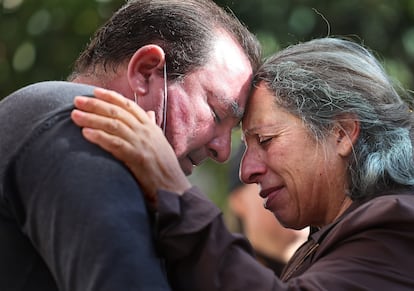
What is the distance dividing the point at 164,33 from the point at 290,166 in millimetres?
649

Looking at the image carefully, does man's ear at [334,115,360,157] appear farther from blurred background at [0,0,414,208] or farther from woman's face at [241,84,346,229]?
blurred background at [0,0,414,208]

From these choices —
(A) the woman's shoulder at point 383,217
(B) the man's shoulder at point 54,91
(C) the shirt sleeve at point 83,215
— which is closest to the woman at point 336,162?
(A) the woman's shoulder at point 383,217

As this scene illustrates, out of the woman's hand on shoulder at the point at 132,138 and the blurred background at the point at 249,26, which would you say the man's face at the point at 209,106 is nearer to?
the woman's hand on shoulder at the point at 132,138

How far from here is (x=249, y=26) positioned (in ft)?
19.3

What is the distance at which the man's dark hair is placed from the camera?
9.78 ft

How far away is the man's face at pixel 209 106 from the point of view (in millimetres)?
3002

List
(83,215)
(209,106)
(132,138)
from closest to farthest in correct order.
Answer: (83,215)
(132,138)
(209,106)

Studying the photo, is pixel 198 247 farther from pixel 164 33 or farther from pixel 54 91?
pixel 164 33

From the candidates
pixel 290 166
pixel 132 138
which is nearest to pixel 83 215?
pixel 132 138

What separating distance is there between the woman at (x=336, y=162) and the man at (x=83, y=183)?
0.46 meters

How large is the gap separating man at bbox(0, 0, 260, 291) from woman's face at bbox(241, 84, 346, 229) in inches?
17.3

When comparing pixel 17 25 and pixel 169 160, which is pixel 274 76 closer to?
pixel 169 160

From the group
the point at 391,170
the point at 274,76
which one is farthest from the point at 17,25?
the point at 391,170

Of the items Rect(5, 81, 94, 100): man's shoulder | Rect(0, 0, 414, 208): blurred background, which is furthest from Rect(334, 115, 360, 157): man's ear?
Rect(0, 0, 414, 208): blurred background
